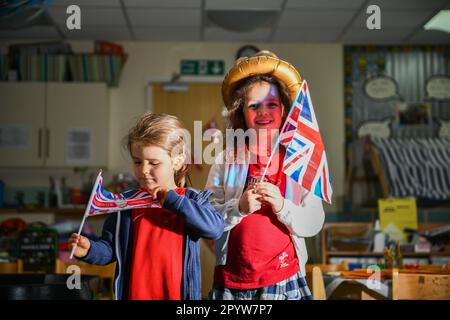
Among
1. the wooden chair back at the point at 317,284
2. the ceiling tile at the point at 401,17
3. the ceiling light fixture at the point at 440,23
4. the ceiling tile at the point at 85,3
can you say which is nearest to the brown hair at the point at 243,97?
the wooden chair back at the point at 317,284

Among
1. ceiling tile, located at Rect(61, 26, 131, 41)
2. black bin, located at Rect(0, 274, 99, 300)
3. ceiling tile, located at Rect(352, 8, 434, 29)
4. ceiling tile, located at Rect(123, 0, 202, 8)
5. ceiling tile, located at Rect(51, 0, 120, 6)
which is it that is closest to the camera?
black bin, located at Rect(0, 274, 99, 300)

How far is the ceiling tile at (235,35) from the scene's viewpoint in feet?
15.6

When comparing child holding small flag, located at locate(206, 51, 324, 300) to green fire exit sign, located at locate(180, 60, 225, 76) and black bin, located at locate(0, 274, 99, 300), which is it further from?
green fire exit sign, located at locate(180, 60, 225, 76)

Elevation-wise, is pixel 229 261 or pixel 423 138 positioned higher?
pixel 423 138

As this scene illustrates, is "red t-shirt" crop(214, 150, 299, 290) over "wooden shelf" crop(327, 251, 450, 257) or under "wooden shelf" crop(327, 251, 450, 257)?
over

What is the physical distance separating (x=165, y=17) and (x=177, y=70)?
98 centimetres

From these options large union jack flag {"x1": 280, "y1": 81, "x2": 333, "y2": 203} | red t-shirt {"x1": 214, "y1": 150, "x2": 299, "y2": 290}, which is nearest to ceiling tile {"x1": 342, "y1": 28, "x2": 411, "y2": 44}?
large union jack flag {"x1": 280, "y1": 81, "x2": 333, "y2": 203}

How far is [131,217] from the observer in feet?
5.40

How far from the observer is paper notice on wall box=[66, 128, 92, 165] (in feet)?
16.3

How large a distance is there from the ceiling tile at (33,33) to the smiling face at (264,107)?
3.27m

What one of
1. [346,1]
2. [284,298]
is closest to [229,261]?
[284,298]

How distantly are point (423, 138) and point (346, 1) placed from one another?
2747 mm

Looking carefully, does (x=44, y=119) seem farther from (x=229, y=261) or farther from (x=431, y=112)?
(x=229, y=261)

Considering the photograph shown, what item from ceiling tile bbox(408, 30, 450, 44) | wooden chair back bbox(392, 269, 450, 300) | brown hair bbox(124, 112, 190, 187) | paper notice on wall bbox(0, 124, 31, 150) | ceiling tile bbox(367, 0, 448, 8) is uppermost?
ceiling tile bbox(408, 30, 450, 44)
